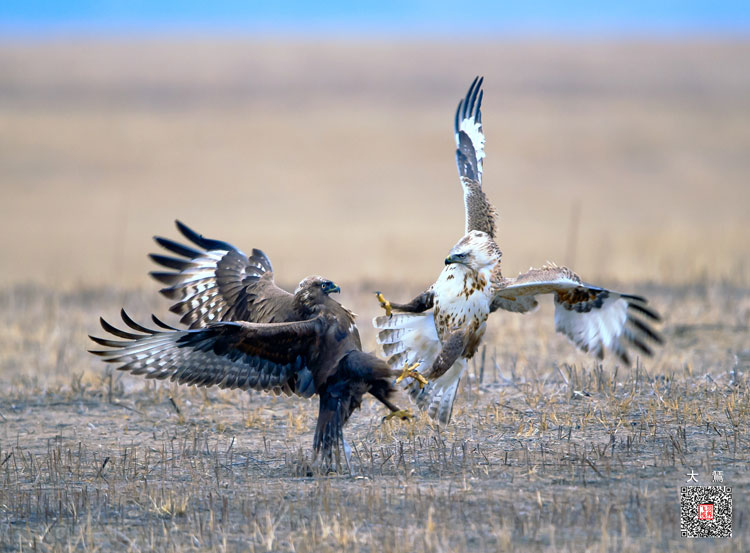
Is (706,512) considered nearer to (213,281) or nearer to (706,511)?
(706,511)

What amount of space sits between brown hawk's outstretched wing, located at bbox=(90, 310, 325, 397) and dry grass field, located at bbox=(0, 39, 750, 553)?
1.62ft

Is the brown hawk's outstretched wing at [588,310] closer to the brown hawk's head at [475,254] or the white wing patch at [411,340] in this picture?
the brown hawk's head at [475,254]

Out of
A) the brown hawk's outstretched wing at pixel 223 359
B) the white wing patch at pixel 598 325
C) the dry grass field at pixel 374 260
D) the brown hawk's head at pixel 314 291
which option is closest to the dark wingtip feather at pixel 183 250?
the dry grass field at pixel 374 260

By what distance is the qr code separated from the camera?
573 centimetres

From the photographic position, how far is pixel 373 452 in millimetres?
7930

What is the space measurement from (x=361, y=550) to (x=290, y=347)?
8.51ft

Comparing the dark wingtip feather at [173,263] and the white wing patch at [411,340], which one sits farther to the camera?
the dark wingtip feather at [173,263]

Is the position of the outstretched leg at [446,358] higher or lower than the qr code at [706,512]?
higher

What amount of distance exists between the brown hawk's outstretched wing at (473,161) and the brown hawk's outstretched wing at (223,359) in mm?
1921

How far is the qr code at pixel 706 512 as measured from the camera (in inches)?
225

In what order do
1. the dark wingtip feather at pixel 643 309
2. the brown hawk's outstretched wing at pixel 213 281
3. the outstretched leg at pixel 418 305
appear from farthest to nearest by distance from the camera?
the brown hawk's outstretched wing at pixel 213 281 → the outstretched leg at pixel 418 305 → the dark wingtip feather at pixel 643 309

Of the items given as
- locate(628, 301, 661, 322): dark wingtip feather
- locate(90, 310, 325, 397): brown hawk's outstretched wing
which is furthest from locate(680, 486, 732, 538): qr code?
locate(90, 310, 325, 397): brown hawk's outstretched wing

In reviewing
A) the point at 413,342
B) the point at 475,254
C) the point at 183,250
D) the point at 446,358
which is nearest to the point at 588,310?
the point at 475,254

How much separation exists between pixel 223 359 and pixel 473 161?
3335 millimetres
